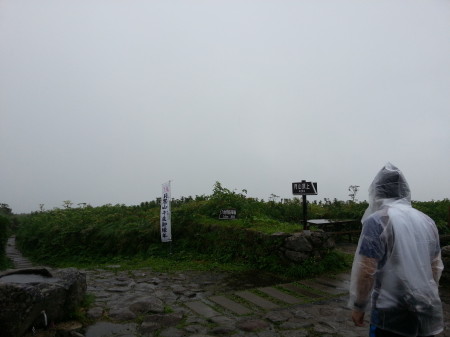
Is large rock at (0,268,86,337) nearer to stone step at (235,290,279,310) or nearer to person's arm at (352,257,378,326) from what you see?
stone step at (235,290,279,310)

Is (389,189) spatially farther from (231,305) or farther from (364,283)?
(231,305)

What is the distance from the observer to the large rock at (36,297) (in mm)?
3393

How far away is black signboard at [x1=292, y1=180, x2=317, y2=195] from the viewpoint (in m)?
6.83

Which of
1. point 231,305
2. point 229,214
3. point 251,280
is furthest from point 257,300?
point 229,214

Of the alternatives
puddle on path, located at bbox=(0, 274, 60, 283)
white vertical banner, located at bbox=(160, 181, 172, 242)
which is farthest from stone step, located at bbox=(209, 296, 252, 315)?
white vertical banner, located at bbox=(160, 181, 172, 242)

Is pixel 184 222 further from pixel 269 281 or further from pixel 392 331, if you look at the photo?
pixel 392 331

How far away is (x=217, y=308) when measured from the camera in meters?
4.69

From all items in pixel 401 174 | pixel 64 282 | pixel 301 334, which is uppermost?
pixel 401 174

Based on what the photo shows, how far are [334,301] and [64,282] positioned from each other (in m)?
3.98

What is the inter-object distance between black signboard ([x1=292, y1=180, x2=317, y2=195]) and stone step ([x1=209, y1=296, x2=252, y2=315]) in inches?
117

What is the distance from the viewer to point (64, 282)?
163 inches

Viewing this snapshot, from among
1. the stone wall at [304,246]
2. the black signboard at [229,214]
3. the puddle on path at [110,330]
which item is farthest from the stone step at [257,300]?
the black signboard at [229,214]

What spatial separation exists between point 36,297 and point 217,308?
2.42m

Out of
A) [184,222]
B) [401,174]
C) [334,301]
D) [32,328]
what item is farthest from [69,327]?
[184,222]
